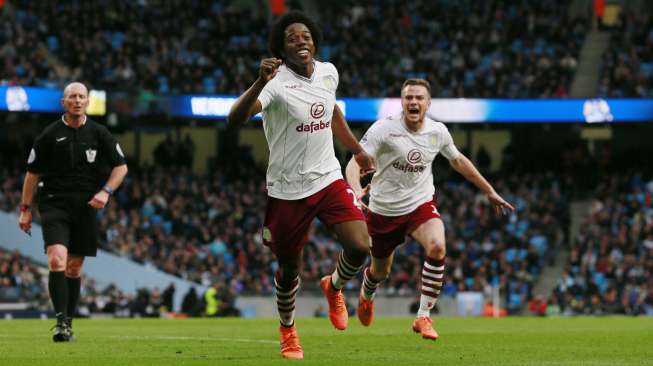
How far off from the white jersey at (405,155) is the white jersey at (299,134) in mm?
3070

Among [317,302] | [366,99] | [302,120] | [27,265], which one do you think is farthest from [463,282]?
[302,120]

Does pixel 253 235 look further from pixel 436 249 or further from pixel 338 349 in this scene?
pixel 338 349

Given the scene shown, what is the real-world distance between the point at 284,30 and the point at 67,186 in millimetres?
3507

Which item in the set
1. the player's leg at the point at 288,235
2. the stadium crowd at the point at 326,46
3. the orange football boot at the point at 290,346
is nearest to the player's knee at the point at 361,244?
the player's leg at the point at 288,235

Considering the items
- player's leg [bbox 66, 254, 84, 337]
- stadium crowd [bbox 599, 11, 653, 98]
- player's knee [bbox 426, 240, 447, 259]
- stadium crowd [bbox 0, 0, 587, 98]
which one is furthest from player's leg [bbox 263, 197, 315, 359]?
stadium crowd [bbox 599, 11, 653, 98]

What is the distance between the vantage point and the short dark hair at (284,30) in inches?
400

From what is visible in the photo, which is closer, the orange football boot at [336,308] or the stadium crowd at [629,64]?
the orange football boot at [336,308]

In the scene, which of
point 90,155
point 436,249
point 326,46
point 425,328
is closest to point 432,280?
point 436,249

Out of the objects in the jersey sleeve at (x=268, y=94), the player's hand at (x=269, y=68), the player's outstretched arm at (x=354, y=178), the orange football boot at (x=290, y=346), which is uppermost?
the player's hand at (x=269, y=68)

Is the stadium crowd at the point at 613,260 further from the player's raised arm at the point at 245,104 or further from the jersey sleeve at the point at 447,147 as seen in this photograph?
the player's raised arm at the point at 245,104

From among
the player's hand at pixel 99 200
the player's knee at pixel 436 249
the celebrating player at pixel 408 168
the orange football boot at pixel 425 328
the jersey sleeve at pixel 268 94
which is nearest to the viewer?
the jersey sleeve at pixel 268 94

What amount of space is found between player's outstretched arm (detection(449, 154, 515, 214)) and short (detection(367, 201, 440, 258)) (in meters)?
0.50

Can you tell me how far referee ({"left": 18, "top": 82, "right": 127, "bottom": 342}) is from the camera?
12391 millimetres

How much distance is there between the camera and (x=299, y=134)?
1014 cm
